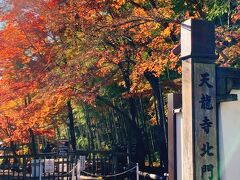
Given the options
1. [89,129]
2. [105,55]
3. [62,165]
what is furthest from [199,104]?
[89,129]

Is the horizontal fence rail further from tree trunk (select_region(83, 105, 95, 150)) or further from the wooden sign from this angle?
the wooden sign

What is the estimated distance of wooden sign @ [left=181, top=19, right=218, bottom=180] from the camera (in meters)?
3.96

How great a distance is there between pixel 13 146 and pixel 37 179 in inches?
571

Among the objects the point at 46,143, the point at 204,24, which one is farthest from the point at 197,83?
the point at 46,143

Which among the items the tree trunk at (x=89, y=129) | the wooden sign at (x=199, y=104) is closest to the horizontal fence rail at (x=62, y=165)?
the tree trunk at (x=89, y=129)

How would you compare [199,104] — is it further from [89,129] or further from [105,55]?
[89,129]

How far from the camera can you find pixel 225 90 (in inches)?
162

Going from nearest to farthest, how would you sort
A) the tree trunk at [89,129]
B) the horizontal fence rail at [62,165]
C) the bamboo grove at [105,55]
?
the bamboo grove at [105,55] < the horizontal fence rail at [62,165] < the tree trunk at [89,129]

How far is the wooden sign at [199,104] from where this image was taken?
3.96m

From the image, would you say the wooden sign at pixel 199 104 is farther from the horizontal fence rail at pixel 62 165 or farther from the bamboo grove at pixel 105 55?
the horizontal fence rail at pixel 62 165

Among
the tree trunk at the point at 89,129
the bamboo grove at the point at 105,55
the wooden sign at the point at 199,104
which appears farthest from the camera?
the tree trunk at the point at 89,129

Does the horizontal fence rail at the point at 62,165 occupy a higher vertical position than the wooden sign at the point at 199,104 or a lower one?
lower

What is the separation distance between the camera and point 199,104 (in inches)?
157

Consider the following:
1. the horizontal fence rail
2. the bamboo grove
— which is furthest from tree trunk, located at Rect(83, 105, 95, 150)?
the horizontal fence rail
